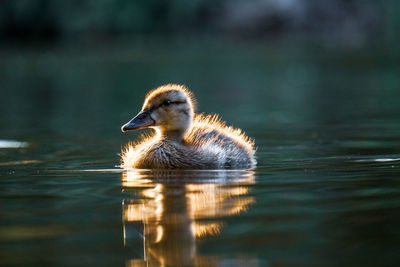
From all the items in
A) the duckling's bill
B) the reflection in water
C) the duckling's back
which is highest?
A: the duckling's bill

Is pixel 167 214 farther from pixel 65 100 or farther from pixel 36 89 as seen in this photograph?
pixel 36 89

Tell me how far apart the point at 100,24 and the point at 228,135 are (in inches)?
1092

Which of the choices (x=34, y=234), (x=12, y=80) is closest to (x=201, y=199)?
(x=34, y=234)

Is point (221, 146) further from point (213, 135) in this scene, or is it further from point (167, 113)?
point (167, 113)

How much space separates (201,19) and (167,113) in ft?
110

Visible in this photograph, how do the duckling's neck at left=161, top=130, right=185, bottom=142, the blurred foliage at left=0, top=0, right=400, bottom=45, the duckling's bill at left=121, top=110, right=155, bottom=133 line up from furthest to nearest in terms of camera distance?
1. the blurred foliage at left=0, top=0, right=400, bottom=45
2. the duckling's neck at left=161, top=130, right=185, bottom=142
3. the duckling's bill at left=121, top=110, right=155, bottom=133

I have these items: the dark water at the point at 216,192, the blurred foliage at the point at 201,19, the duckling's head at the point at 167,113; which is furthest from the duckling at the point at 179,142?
the blurred foliage at the point at 201,19

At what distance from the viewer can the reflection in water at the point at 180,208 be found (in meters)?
4.42

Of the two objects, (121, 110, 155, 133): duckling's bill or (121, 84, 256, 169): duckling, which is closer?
(121, 84, 256, 169): duckling

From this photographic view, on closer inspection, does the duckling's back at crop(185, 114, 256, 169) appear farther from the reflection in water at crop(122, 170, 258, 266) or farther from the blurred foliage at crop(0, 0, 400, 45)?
the blurred foliage at crop(0, 0, 400, 45)

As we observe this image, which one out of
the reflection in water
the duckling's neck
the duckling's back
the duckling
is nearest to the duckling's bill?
the duckling

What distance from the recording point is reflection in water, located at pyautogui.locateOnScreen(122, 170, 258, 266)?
4.42 meters

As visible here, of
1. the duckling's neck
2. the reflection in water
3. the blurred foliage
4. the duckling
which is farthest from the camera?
the blurred foliage

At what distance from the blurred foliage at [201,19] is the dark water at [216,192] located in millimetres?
18681
